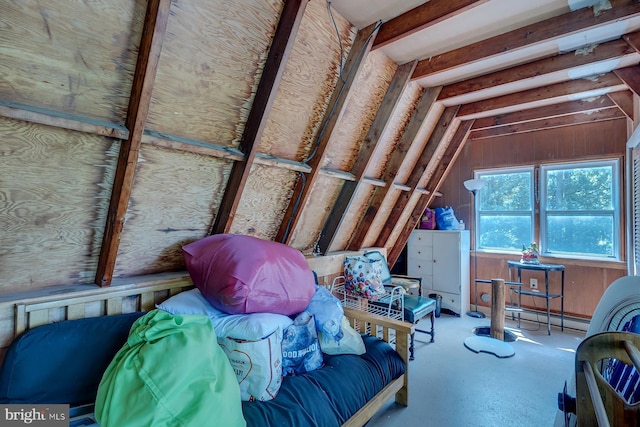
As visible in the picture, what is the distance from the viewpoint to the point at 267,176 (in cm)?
220

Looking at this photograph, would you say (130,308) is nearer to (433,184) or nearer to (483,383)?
(483,383)

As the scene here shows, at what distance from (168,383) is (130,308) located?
955 mm

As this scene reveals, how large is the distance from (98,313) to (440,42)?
2.87 metres

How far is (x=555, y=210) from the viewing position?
3.81 m

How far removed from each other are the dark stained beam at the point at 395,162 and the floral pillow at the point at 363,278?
51cm

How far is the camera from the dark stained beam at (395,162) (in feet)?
9.71

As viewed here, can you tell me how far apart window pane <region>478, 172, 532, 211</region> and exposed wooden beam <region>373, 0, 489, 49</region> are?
10.1ft

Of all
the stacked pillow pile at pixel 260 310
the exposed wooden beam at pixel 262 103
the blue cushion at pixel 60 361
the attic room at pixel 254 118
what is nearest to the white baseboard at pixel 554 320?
the attic room at pixel 254 118

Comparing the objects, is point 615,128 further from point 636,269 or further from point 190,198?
point 190,198

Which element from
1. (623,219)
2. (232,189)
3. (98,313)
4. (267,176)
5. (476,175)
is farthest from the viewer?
(476,175)

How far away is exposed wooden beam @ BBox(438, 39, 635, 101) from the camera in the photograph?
7.41ft

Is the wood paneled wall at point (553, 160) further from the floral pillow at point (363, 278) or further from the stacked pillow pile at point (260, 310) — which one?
the stacked pillow pile at point (260, 310)

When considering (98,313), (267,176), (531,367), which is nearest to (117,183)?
(98,313)

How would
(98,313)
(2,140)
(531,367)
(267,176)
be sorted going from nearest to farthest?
1. (2,140)
2. (98,313)
3. (267,176)
4. (531,367)
